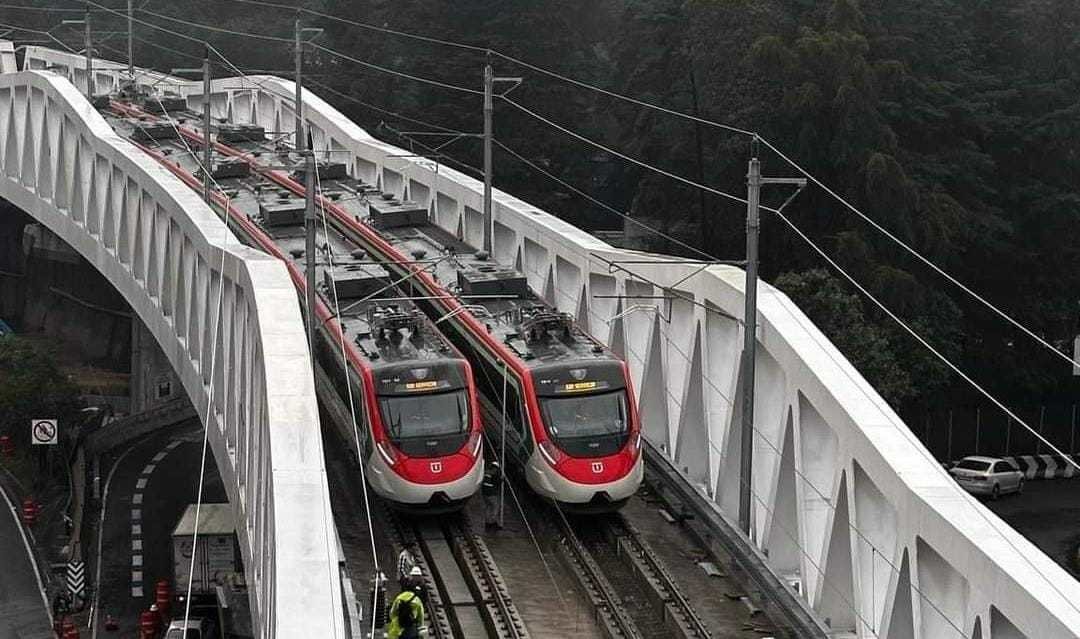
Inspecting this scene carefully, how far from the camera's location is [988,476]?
53.7 meters

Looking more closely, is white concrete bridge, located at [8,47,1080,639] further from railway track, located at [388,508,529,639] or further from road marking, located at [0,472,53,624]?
road marking, located at [0,472,53,624]

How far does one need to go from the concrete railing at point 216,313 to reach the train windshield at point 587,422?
435 centimetres

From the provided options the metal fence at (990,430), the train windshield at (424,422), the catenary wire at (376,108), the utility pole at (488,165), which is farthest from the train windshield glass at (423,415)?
the catenary wire at (376,108)

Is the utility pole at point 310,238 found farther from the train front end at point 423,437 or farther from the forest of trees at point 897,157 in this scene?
the forest of trees at point 897,157

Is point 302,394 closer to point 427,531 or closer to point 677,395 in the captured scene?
point 427,531

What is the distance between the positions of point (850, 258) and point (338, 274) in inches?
974

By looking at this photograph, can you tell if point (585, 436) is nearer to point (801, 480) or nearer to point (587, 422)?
point (587, 422)

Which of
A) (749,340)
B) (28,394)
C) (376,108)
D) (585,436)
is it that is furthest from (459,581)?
(376,108)

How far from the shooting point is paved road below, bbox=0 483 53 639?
44.5 m

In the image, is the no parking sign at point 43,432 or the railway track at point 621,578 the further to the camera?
the no parking sign at point 43,432

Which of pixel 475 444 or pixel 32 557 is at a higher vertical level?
pixel 475 444

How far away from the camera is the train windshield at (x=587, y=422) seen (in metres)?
27.0

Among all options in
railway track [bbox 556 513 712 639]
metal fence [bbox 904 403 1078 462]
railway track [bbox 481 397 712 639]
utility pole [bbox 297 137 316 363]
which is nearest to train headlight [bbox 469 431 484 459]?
railway track [bbox 481 397 712 639]

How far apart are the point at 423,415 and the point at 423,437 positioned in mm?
352
